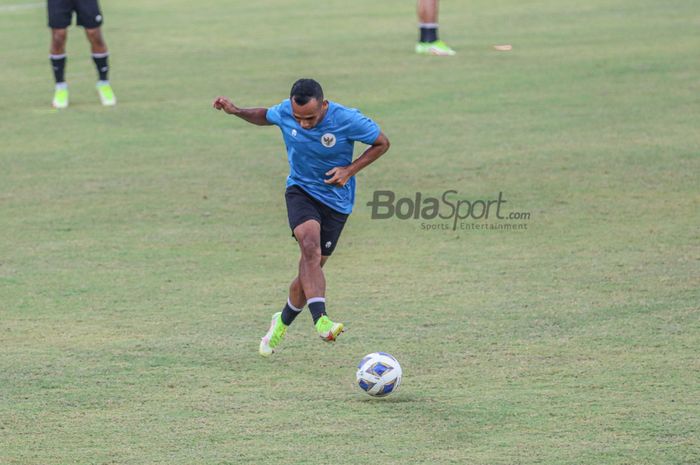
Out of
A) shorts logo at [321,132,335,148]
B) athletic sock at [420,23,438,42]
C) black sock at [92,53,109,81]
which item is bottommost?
athletic sock at [420,23,438,42]

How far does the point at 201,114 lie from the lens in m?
19.0

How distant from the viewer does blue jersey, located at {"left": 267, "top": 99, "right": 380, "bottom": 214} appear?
30.9 feet

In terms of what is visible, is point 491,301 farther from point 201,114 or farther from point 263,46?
point 263,46

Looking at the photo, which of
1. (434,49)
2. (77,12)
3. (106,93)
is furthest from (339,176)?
(434,49)

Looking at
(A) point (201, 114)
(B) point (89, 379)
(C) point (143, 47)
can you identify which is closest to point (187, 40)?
(C) point (143, 47)

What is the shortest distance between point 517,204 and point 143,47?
12.3 meters

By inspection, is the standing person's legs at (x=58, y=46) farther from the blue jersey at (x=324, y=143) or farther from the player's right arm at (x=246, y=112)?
the blue jersey at (x=324, y=143)

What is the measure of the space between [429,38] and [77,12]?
678 cm

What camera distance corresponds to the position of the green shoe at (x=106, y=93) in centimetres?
1948

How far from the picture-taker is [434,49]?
879 inches

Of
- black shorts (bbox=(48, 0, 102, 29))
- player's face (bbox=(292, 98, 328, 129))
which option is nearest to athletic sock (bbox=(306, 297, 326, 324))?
player's face (bbox=(292, 98, 328, 129))

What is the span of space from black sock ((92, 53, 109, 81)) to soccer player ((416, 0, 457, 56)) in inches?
222

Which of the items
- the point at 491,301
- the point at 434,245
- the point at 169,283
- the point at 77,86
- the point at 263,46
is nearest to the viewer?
the point at 491,301

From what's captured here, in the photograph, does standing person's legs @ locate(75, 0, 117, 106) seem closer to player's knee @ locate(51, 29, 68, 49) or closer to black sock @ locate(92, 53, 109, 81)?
black sock @ locate(92, 53, 109, 81)
